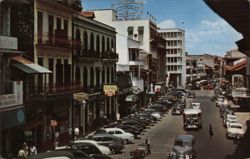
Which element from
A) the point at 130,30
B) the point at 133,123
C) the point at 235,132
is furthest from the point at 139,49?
the point at 235,132

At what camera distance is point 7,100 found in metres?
31.1

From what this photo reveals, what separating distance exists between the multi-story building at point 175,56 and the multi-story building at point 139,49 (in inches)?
1185

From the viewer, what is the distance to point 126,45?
256ft

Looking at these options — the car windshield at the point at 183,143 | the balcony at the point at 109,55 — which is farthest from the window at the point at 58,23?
the car windshield at the point at 183,143

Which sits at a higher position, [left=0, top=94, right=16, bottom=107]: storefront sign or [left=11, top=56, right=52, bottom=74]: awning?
[left=11, top=56, right=52, bottom=74]: awning

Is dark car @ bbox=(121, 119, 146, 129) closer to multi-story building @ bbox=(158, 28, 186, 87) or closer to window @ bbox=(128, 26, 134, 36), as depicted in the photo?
window @ bbox=(128, 26, 134, 36)

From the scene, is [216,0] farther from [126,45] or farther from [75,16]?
[126,45]

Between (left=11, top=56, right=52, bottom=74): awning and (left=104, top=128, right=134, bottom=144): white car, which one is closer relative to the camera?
(left=11, top=56, right=52, bottom=74): awning

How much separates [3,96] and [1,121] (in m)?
1.51

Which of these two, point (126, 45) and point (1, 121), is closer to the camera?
point (1, 121)

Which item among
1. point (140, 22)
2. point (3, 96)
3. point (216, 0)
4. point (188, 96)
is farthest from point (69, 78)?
point (188, 96)

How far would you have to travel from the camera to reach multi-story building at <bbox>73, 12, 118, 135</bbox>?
52000 millimetres

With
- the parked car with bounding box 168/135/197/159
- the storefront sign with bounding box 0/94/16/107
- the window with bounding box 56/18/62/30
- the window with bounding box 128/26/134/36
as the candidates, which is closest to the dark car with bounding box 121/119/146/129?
the window with bounding box 56/18/62/30

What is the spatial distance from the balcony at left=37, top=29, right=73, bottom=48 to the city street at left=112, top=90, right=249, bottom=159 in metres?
10.8
